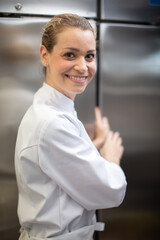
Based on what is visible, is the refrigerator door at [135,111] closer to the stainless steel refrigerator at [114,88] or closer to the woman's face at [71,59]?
the stainless steel refrigerator at [114,88]

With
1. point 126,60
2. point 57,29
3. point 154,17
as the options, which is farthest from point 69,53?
point 154,17

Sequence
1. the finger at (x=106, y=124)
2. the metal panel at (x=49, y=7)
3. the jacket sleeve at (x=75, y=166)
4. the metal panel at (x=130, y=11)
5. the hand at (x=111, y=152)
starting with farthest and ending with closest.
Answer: the finger at (x=106, y=124)
the metal panel at (x=130, y=11)
the metal panel at (x=49, y=7)
the hand at (x=111, y=152)
the jacket sleeve at (x=75, y=166)

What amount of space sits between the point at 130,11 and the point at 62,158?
104cm

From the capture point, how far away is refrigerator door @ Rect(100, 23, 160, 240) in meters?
1.53

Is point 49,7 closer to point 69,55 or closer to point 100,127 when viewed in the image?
point 69,55

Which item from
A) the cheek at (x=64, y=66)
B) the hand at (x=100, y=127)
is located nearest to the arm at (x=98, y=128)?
the hand at (x=100, y=127)

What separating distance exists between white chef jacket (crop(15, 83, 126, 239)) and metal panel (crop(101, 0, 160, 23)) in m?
0.73

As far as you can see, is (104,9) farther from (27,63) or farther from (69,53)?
(69,53)

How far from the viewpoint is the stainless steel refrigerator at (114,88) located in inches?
54.5

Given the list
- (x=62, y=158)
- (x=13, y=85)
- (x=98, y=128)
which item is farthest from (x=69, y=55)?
(x=98, y=128)

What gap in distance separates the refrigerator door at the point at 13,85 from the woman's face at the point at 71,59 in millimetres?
461

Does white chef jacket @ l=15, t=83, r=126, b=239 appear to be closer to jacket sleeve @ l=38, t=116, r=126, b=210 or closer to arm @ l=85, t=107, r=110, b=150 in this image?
jacket sleeve @ l=38, t=116, r=126, b=210

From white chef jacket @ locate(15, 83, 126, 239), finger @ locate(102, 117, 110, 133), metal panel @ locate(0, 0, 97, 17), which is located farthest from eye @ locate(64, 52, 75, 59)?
finger @ locate(102, 117, 110, 133)

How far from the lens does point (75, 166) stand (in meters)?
0.87
